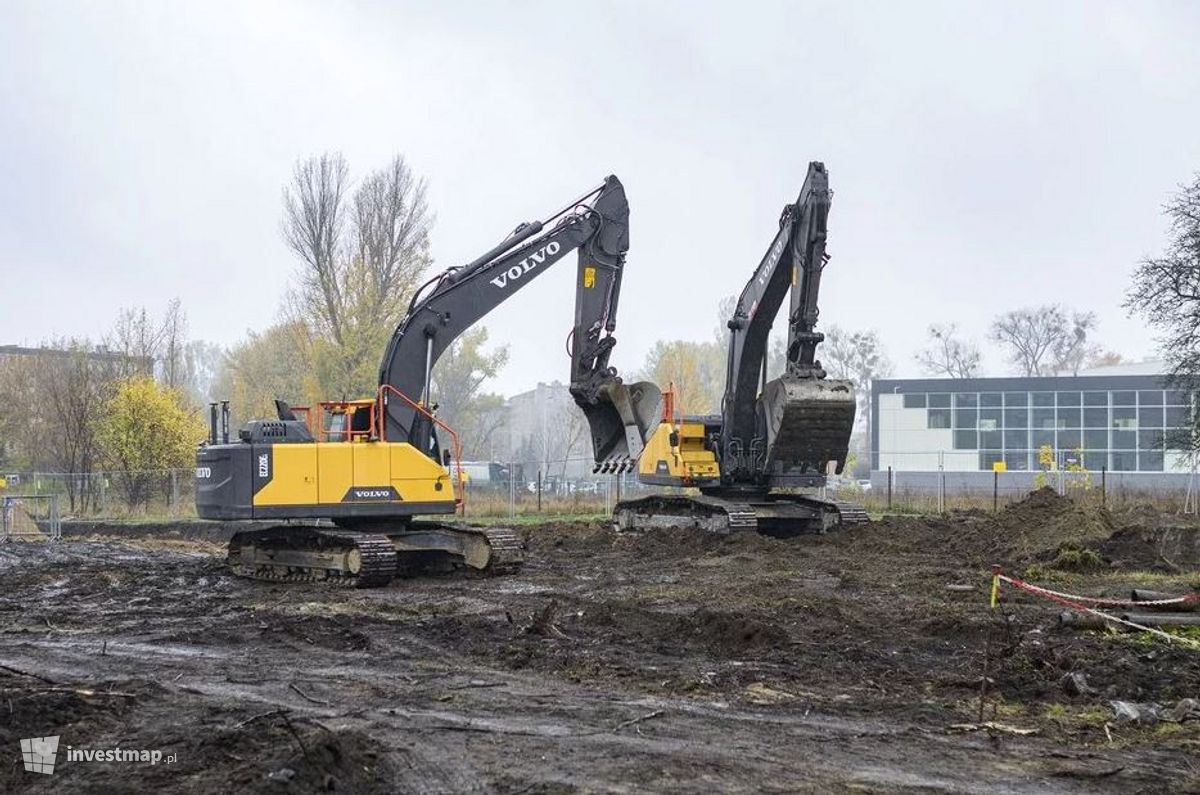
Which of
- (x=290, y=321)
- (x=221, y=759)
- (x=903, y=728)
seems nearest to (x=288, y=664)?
(x=221, y=759)

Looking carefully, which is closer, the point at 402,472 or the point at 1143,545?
the point at 402,472

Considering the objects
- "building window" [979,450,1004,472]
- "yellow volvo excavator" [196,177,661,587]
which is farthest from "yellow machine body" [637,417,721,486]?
"building window" [979,450,1004,472]

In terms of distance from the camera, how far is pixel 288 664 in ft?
33.3

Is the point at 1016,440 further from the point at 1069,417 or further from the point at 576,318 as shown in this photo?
the point at 576,318

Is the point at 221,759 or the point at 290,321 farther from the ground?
the point at 290,321

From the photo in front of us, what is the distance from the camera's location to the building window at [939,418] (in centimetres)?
6347

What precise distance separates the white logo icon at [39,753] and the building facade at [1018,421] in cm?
5277

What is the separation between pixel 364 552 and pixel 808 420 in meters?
8.18

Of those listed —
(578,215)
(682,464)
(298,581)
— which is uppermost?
(578,215)

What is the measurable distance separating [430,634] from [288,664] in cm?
170

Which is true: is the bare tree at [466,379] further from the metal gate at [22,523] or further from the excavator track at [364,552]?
the excavator track at [364,552]

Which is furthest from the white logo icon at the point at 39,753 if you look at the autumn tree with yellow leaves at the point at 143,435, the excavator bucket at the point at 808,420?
the autumn tree with yellow leaves at the point at 143,435

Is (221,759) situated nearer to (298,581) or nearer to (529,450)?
(298,581)

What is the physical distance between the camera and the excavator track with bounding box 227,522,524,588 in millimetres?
15203
